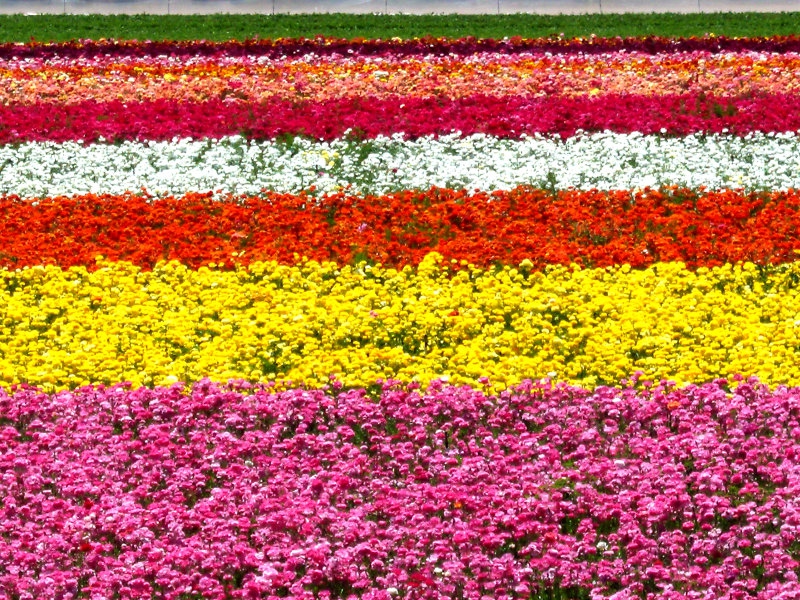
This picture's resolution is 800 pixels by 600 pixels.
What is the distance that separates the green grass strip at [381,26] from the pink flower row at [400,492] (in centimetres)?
1669

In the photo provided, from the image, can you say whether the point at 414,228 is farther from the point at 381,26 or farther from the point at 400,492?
the point at 381,26

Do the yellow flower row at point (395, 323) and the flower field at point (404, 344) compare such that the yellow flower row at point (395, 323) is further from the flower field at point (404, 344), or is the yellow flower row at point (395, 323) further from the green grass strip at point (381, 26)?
the green grass strip at point (381, 26)

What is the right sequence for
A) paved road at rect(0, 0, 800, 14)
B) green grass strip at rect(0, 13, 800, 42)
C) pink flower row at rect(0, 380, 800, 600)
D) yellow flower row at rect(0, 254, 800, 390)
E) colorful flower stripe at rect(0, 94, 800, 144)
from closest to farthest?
pink flower row at rect(0, 380, 800, 600) → yellow flower row at rect(0, 254, 800, 390) → colorful flower stripe at rect(0, 94, 800, 144) → green grass strip at rect(0, 13, 800, 42) → paved road at rect(0, 0, 800, 14)

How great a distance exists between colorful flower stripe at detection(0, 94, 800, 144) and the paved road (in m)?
12.2

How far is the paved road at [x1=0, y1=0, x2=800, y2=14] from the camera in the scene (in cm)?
2797

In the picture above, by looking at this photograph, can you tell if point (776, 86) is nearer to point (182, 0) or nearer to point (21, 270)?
point (21, 270)

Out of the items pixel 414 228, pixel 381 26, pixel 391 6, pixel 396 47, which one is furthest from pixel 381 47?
pixel 414 228

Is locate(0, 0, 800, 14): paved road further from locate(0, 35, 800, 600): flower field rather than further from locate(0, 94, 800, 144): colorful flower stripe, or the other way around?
locate(0, 94, 800, 144): colorful flower stripe

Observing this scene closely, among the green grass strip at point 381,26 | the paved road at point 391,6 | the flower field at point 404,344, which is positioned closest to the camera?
the flower field at point 404,344

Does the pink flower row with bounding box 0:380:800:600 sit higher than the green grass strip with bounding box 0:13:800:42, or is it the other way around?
the green grass strip with bounding box 0:13:800:42

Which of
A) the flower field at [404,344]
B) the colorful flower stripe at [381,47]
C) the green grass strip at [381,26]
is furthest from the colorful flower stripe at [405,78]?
the green grass strip at [381,26]

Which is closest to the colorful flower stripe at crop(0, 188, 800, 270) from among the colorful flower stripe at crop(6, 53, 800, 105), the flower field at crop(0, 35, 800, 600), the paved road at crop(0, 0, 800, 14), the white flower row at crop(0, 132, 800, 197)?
the flower field at crop(0, 35, 800, 600)

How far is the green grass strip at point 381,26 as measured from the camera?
80.4 ft

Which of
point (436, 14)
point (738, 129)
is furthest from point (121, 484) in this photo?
point (436, 14)
